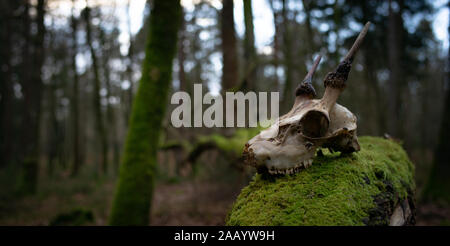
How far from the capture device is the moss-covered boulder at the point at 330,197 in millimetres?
1448

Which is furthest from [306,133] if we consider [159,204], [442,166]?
[159,204]

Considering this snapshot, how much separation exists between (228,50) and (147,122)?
4888mm

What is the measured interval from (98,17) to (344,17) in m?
14.4

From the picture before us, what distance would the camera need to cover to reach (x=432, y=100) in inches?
1125

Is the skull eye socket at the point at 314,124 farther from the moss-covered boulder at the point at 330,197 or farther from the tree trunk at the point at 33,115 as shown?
the tree trunk at the point at 33,115

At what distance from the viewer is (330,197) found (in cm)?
154

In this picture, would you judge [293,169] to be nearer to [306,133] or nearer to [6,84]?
[306,133]

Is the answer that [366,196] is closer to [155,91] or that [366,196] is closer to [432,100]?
[155,91]

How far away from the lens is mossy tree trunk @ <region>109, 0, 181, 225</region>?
4.66 m

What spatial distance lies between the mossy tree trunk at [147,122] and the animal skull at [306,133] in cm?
348

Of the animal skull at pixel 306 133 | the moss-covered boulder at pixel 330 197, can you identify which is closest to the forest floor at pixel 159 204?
the moss-covered boulder at pixel 330 197

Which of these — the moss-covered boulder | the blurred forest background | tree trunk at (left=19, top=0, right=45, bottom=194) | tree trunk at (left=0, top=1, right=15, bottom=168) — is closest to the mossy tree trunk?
the blurred forest background

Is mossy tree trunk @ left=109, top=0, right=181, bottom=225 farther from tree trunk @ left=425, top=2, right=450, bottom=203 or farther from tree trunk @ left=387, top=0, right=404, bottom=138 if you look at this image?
tree trunk @ left=387, top=0, right=404, bottom=138

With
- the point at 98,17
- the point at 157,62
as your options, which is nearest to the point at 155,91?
the point at 157,62
